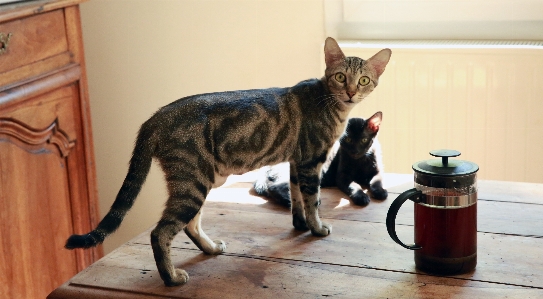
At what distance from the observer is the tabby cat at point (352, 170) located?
1.72 meters

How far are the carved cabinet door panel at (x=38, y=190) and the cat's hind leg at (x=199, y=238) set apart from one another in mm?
749

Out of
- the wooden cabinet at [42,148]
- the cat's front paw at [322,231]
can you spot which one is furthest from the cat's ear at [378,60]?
the wooden cabinet at [42,148]

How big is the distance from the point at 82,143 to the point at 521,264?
4.76ft

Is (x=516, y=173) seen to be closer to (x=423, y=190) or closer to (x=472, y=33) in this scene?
(x=472, y=33)

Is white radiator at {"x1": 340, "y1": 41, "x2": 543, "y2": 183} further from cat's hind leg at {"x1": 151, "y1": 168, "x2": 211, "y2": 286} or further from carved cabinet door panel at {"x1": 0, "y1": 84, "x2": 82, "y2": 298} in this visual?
cat's hind leg at {"x1": 151, "y1": 168, "x2": 211, "y2": 286}

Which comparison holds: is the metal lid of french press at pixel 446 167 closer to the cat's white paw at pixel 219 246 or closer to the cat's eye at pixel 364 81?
the cat's eye at pixel 364 81

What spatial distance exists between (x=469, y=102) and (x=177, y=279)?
1.44 metres

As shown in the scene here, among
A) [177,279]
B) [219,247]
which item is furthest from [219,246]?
[177,279]

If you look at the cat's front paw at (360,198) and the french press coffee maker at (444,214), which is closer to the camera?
the french press coffee maker at (444,214)

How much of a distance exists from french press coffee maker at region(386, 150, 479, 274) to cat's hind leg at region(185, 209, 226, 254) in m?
0.39

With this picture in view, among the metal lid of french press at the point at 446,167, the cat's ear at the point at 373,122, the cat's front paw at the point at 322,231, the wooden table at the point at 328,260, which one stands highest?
the cat's ear at the point at 373,122

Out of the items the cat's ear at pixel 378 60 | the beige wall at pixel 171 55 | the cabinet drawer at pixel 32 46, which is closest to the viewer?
the cat's ear at pixel 378 60

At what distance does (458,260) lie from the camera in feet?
4.16

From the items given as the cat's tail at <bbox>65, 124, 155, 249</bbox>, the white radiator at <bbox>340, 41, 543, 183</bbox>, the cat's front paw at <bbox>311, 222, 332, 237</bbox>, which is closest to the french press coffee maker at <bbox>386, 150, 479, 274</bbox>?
the cat's front paw at <bbox>311, 222, 332, 237</bbox>
